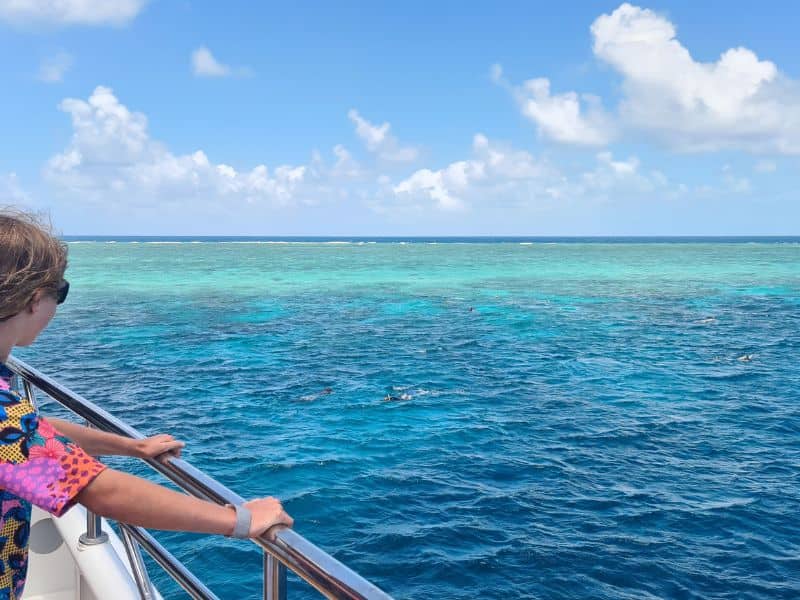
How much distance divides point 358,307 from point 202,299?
11320 millimetres

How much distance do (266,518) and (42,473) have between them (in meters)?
0.58

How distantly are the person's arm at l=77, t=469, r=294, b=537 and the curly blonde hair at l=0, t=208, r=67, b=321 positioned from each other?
51 centimetres

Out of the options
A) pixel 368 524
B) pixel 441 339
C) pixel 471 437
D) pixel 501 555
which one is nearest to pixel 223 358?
pixel 441 339

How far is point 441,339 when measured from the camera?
28828 mm

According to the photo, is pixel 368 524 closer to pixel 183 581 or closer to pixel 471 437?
pixel 471 437

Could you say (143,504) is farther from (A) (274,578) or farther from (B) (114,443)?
(B) (114,443)

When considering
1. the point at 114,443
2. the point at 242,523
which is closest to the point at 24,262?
the point at 242,523

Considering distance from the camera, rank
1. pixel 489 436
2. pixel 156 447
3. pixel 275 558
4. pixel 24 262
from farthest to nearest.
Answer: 1. pixel 489 436
2. pixel 156 447
3. pixel 275 558
4. pixel 24 262

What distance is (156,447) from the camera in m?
2.35

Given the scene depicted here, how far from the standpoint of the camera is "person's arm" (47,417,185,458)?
2354 mm

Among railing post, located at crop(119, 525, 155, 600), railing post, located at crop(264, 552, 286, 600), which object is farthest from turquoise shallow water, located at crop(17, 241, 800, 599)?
railing post, located at crop(264, 552, 286, 600)

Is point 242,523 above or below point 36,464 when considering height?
below

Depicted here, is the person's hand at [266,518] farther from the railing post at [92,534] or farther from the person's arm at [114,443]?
the railing post at [92,534]

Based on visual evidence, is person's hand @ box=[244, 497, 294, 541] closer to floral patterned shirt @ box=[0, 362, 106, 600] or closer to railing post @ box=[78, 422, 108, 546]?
floral patterned shirt @ box=[0, 362, 106, 600]
